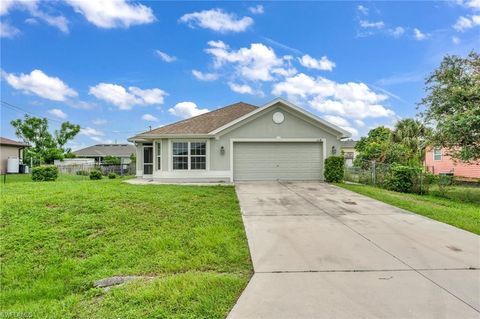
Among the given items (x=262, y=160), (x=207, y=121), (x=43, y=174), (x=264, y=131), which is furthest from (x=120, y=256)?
(x=43, y=174)

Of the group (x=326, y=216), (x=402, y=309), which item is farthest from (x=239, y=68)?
(x=402, y=309)

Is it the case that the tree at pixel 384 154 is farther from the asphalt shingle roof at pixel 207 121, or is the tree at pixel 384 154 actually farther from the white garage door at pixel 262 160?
the asphalt shingle roof at pixel 207 121

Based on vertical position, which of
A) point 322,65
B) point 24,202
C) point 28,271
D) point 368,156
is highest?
point 322,65

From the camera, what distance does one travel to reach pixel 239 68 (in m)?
19.2

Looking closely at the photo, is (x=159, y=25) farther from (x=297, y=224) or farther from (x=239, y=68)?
(x=297, y=224)

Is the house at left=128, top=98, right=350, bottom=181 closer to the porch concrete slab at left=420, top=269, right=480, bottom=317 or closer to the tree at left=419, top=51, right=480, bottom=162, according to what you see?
the tree at left=419, top=51, right=480, bottom=162

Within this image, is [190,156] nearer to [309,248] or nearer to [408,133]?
[309,248]

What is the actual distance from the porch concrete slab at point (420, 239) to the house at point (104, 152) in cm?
4166

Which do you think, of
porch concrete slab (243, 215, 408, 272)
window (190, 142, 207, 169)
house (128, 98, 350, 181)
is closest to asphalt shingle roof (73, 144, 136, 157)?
house (128, 98, 350, 181)

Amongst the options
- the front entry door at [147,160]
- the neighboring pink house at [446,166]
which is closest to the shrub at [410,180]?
the neighboring pink house at [446,166]

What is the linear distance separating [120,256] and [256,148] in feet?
38.3

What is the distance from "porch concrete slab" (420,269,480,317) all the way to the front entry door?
17.4 metres

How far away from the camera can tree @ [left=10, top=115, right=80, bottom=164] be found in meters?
34.2

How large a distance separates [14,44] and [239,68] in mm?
11866
